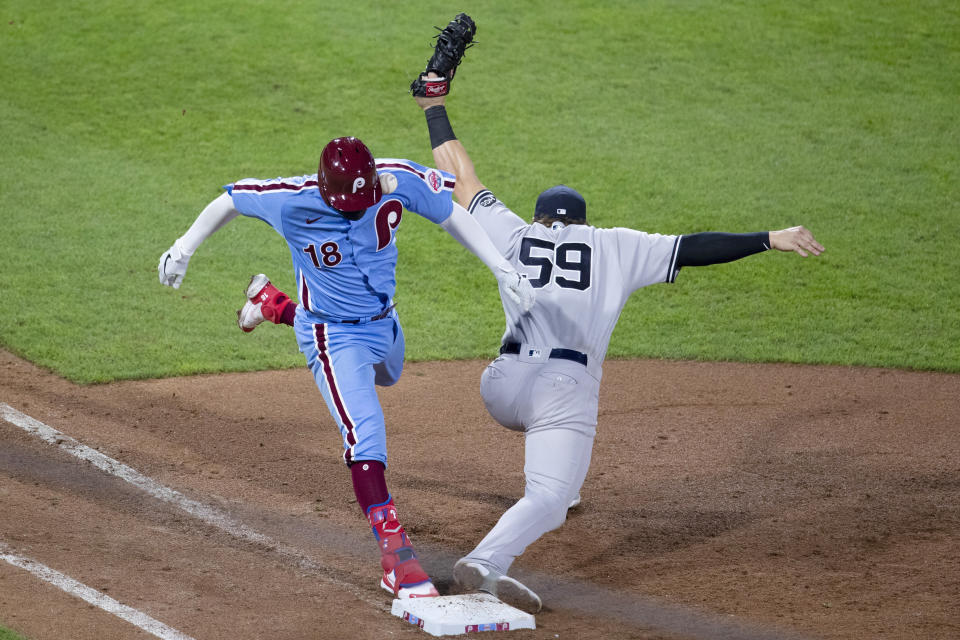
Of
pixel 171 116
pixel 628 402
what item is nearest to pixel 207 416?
pixel 628 402

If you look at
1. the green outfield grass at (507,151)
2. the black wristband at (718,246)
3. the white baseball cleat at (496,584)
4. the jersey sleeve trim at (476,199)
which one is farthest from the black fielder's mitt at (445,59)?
the green outfield grass at (507,151)

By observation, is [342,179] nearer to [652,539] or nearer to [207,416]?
[652,539]

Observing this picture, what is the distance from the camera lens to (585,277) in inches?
195

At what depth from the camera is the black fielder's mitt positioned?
5871 mm

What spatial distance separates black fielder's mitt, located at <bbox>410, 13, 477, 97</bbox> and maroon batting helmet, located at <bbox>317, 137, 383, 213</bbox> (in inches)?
51.4

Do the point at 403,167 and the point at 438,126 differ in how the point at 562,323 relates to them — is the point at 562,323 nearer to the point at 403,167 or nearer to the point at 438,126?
the point at 403,167

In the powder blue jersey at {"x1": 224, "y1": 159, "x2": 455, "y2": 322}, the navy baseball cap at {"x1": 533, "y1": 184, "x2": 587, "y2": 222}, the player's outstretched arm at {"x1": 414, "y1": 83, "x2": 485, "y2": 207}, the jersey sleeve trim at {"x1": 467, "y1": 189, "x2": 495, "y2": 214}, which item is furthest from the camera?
the player's outstretched arm at {"x1": 414, "y1": 83, "x2": 485, "y2": 207}

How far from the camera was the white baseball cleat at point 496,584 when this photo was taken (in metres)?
4.51

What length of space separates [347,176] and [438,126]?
4.56 ft

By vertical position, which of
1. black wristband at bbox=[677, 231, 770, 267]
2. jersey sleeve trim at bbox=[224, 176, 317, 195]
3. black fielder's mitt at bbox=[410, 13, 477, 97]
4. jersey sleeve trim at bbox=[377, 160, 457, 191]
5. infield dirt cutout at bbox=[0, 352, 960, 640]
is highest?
black fielder's mitt at bbox=[410, 13, 477, 97]

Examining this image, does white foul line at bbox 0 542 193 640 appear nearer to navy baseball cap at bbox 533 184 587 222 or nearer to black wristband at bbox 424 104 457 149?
navy baseball cap at bbox 533 184 587 222

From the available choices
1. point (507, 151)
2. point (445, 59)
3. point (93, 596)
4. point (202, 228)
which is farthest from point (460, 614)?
point (507, 151)

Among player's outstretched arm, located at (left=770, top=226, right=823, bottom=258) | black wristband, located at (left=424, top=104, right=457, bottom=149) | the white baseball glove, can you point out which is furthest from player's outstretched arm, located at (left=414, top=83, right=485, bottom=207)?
player's outstretched arm, located at (left=770, top=226, right=823, bottom=258)

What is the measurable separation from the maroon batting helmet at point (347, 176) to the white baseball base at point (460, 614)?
1623 millimetres
